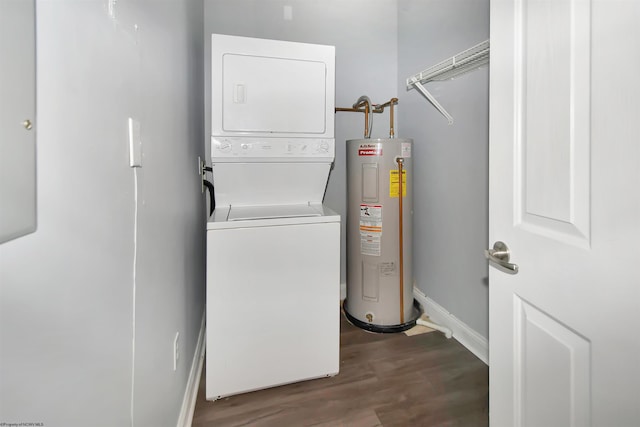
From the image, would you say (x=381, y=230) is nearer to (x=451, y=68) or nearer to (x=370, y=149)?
(x=370, y=149)

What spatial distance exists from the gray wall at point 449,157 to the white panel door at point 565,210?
104 cm

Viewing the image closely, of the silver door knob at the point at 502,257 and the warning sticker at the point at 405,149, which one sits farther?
the warning sticker at the point at 405,149

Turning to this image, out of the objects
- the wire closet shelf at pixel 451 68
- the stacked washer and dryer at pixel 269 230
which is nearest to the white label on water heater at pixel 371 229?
the stacked washer and dryer at pixel 269 230

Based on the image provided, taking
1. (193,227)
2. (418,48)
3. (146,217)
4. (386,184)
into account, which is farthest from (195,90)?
(418,48)

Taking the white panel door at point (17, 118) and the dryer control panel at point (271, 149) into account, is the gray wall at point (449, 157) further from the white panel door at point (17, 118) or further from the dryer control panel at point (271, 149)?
the white panel door at point (17, 118)

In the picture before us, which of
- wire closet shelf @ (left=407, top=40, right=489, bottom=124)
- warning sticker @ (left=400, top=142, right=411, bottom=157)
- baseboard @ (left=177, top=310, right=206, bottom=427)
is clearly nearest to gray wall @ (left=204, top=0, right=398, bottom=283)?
wire closet shelf @ (left=407, top=40, right=489, bottom=124)

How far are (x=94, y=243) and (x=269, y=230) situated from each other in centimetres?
96

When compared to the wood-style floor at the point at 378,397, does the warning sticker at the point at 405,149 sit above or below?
above

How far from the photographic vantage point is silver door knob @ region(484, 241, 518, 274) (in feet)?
2.69

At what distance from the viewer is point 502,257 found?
0.85 meters

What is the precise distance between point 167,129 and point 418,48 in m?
2.06

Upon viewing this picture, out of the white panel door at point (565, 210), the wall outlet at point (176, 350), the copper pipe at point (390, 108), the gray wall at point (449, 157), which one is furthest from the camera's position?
the copper pipe at point (390, 108)

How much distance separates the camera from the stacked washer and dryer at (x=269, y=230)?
1.51 metres

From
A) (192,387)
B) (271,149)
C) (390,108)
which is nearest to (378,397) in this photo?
(192,387)
